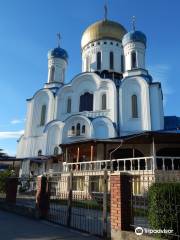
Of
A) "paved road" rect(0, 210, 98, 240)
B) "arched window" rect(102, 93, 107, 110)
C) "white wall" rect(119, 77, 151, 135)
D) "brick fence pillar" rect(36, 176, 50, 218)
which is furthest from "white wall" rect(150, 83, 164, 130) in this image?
"paved road" rect(0, 210, 98, 240)

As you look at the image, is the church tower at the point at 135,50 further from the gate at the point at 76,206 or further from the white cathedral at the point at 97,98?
the gate at the point at 76,206

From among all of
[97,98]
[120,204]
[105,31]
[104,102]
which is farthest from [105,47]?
[120,204]

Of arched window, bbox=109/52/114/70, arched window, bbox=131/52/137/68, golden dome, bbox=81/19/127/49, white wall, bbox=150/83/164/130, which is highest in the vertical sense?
golden dome, bbox=81/19/127/49

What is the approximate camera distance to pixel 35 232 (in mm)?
6438

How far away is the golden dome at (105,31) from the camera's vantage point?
29.2 m

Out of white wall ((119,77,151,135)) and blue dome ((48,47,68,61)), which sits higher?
blue dome ((48,47,68,61))

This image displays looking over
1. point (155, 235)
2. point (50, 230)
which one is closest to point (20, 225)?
point (50, 230)

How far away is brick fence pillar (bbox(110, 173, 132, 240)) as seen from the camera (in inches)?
220

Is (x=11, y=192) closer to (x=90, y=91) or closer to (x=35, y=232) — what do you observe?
(x=35, y=232)

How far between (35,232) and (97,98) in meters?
18.3

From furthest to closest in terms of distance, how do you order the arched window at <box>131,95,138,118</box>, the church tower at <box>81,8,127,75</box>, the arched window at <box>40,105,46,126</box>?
the church tower at <box>81,8,127,75</box> < the arched window at <box>40,105,46,126</box> < the arched window at <box>131,95,138,118</box>

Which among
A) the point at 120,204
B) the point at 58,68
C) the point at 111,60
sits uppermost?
the point at 111,60

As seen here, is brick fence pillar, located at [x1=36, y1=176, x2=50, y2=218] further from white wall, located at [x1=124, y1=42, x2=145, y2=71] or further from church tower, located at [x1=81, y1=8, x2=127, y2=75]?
church tower, located at [x1=81, y1=8, x2=127, y2=75]

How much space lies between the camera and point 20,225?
24.1 ft
